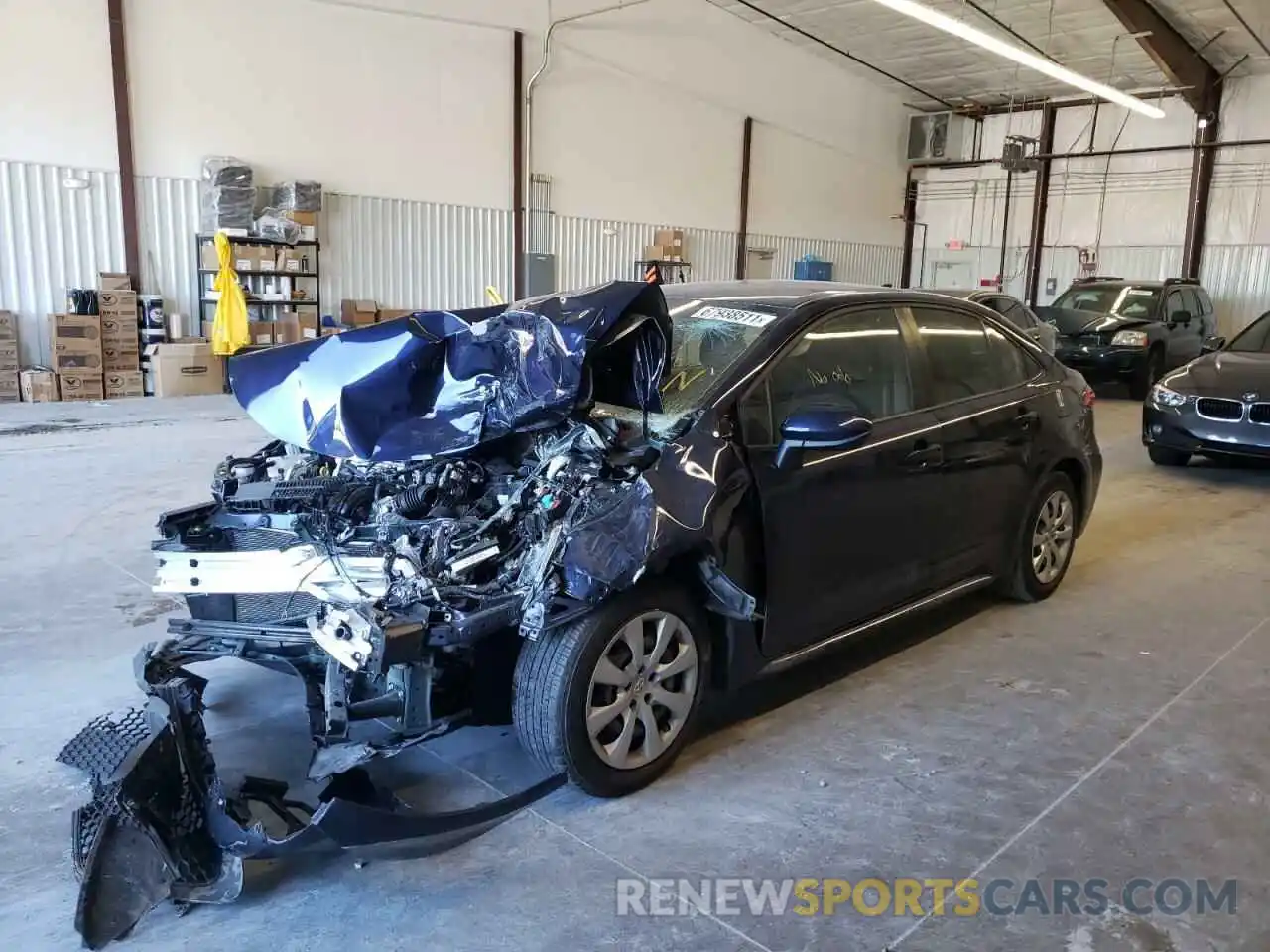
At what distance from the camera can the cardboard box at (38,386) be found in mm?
10633

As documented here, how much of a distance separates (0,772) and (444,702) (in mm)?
1399

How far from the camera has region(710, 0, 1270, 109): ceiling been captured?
48.7 feet

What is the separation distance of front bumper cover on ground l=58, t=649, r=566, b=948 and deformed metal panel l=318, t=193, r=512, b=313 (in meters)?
11.5

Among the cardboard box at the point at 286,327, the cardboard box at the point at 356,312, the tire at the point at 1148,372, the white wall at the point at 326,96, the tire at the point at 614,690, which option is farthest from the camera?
the cardboard box at the point at 356,312

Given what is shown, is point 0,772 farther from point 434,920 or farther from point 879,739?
point 879,739

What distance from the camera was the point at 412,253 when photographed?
14.0m

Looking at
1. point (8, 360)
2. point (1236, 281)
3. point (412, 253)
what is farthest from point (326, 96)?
point (1236, 281)

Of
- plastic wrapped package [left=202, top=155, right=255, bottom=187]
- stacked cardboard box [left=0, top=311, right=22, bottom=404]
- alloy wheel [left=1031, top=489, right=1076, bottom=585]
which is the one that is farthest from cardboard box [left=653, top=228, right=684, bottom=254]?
alloy wheel [left=1031, top=489, right=1076, bottom=585]

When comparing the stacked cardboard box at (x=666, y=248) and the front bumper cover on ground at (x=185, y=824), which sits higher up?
the stacked cardboard box at (x=666, y=248)

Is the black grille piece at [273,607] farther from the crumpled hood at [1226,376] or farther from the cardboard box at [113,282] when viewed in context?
the cardboard box at [113,282]

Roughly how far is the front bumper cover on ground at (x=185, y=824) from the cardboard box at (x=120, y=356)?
32.2ft

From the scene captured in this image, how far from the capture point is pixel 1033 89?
19344mm

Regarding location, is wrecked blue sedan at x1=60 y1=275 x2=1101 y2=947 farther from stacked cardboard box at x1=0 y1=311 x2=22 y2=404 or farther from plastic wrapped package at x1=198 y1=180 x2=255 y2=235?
plastic wrapped package at x1=198 y1=180 x2=255 y2=235

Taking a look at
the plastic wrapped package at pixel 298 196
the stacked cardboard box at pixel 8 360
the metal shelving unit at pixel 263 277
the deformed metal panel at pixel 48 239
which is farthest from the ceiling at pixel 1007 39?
the stacked cardboard box at pixel 8 360
